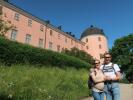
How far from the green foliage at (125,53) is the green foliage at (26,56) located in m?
28.9

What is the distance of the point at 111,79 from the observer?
736 cm

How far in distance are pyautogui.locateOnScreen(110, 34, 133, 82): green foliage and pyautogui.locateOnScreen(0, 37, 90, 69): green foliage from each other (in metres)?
28.9

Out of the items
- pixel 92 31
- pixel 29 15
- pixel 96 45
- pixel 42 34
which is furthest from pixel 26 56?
pixel 92 31

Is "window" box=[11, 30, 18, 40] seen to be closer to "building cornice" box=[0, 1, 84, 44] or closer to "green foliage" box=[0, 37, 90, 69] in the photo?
"building cornice" box=[0, 1, 84, 44]

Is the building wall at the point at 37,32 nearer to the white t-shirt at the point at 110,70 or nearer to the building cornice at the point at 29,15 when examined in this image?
the building cornice at the point at 29,15

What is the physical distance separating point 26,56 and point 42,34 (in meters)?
28.6

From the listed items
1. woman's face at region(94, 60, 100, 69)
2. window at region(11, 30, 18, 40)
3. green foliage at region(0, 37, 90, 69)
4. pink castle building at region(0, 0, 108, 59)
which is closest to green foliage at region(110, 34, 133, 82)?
pink castle building at region(0, 0, 108, 59)

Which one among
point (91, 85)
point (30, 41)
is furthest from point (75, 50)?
point (91, 85)

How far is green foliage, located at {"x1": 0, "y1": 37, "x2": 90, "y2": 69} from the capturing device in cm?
1986

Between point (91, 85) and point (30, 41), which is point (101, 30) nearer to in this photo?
point (30, 41)

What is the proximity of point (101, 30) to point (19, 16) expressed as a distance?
110 ft

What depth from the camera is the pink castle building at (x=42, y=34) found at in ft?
138

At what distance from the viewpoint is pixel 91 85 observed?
768 centimetres

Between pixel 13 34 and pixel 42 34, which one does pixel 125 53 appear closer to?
pixel 42 34
